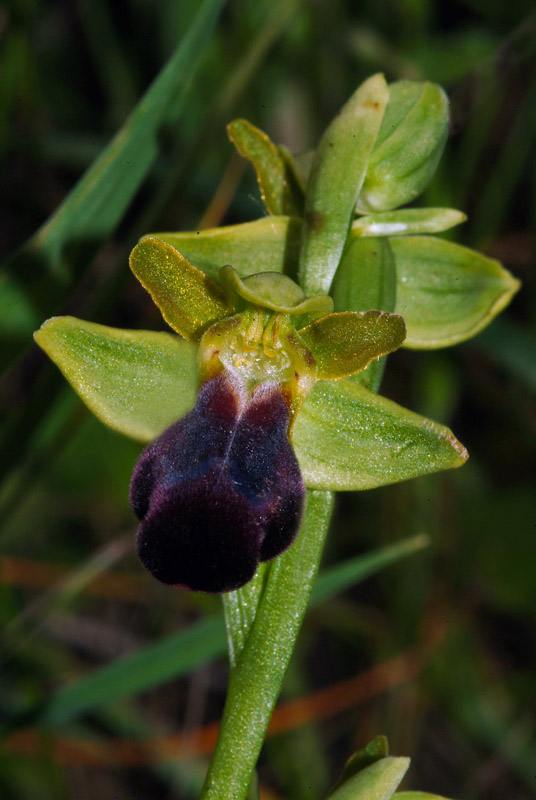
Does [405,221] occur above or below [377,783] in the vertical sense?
above

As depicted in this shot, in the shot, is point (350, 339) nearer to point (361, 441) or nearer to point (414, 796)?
point (361, 441)

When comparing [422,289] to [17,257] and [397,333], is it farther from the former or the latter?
[17,257]

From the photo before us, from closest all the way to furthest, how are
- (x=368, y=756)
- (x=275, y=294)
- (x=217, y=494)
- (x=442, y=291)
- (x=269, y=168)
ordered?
(x=217, y=494) → (x=275, y=294) → (x=368, y=756) → (x=269, y=168) → (x=442, y=291)

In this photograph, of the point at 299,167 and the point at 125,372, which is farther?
the point at 299,167

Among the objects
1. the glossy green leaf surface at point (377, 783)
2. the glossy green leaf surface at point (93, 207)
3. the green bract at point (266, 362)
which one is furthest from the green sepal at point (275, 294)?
the glossy green leaf surface at point (377, 783)

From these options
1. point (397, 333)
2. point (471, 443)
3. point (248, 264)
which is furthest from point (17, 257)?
point (471, 443)

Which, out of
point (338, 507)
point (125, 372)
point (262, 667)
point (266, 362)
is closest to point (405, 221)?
point (266, 362)

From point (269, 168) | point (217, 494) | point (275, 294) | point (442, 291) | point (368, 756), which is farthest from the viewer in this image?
point (442, 291)
